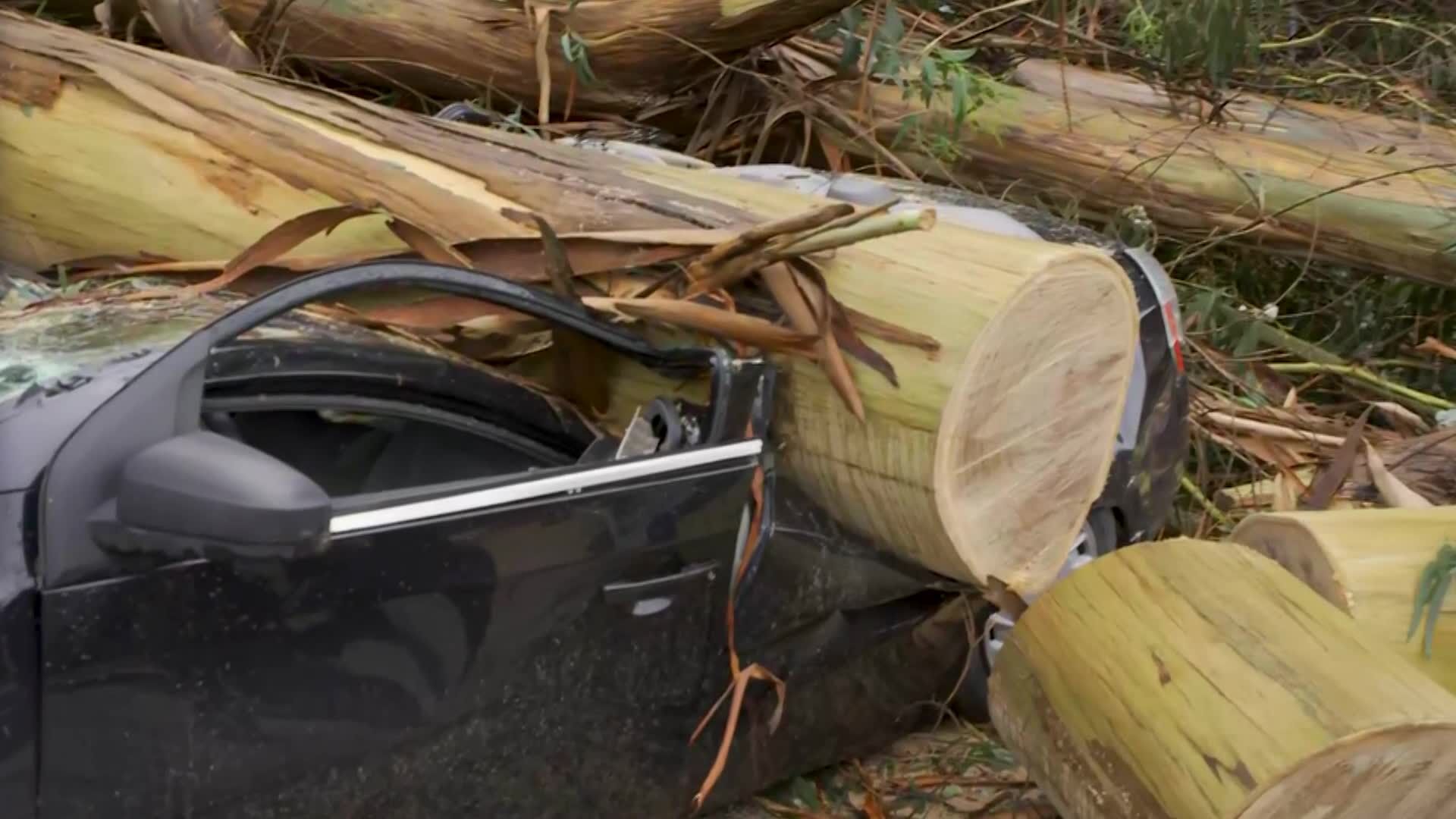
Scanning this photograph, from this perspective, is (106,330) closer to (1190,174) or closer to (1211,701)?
(1211,701)

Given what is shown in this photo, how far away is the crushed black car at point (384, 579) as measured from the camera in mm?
1725

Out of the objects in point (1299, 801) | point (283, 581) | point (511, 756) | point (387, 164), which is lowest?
point (511, 756)

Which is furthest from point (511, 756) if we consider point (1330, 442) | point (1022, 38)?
point (1022, 38)

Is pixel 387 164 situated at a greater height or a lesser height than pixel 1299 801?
greater

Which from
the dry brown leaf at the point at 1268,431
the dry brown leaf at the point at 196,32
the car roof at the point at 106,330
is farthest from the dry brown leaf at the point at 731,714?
the dry brown leaf at the point at 196,32

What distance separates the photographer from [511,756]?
2211 mm

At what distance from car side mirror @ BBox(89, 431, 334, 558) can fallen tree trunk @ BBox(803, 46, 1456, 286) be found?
3135 millimetres

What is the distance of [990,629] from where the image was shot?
9.69 feet

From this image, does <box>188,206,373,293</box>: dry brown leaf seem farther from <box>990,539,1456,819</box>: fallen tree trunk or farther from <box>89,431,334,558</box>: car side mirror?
<box>990,539,1456,819</box>: fallen tree trunk

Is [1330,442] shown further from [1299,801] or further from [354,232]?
[354,232]

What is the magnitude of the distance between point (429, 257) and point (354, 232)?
0.94ft

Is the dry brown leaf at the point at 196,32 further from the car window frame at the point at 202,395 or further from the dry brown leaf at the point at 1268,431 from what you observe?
the dry brown leaf at the point at 1268,431

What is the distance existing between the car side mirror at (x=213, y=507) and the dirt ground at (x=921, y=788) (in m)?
1.47

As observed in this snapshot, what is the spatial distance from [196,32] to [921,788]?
296 cm
